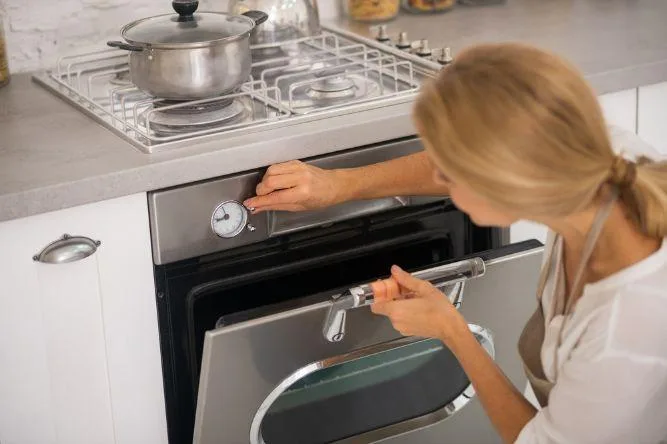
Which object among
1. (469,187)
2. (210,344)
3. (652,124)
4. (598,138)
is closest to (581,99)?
(598,138)

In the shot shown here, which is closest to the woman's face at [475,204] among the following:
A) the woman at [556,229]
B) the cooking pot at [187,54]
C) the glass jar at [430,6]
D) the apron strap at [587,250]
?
the woman at [556,229]

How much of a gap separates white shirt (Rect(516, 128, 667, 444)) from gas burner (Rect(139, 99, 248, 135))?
22.9 inches

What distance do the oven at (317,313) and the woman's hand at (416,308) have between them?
31 mm

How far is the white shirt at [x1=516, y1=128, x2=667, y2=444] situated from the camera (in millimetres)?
1197

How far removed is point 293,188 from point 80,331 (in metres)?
0.35

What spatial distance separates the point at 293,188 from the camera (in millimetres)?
1450

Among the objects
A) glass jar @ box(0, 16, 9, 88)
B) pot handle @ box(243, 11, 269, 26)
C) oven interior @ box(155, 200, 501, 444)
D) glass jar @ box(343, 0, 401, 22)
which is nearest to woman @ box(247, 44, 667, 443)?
oven interior @ box(155, 200, 501, 444)

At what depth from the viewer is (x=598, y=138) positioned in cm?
112

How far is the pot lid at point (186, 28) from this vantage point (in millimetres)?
1494

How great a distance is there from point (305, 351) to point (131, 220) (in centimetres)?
30

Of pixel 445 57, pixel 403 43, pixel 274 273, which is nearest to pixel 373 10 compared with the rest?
pixel 403 43

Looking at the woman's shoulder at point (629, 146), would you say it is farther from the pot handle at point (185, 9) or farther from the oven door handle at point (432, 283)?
the pot handle at point (185, 9)

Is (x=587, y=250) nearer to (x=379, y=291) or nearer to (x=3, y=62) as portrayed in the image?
(x=379, y=291)

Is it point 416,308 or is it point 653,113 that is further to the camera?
point 653,113
